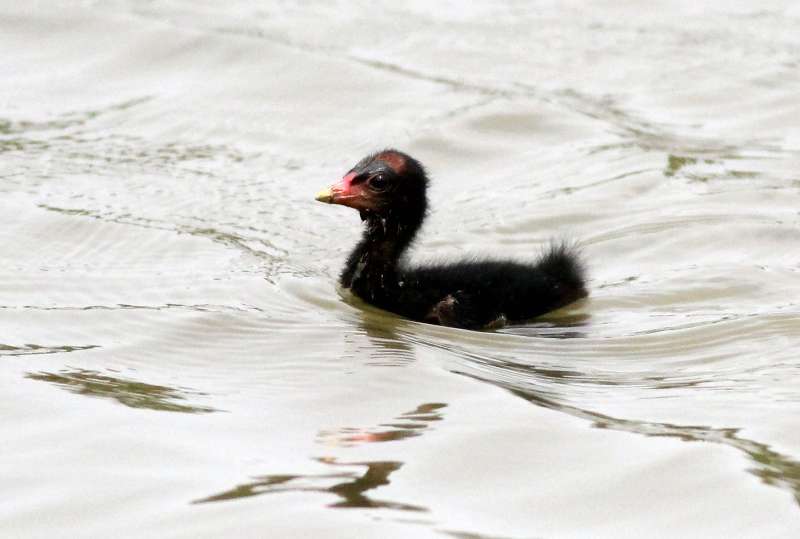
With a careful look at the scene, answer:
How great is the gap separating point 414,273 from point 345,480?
3289 millimetres

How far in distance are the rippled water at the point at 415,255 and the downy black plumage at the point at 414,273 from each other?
0.16 metres

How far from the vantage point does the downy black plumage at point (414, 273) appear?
27.8ft

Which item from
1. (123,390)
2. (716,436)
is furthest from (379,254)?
(716,436)

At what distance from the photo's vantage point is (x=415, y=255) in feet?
33.8

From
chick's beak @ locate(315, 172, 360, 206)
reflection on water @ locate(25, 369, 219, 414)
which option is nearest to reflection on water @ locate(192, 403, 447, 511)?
reflection on water @ locate(25, 369, 219, 414)

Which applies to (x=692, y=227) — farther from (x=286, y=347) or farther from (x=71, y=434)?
(x=71, y=434)

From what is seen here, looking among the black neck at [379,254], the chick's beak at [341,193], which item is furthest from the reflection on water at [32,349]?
the black neck at [379,254]

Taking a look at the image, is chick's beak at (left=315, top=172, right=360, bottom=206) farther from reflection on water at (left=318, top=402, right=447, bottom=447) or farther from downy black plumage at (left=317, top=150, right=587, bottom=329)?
reflection on water at (left=318, top=402, right=447, bottom=447)

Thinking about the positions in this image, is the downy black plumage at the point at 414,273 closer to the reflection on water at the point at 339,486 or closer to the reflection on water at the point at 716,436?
the reflection on water at the point at 716,436

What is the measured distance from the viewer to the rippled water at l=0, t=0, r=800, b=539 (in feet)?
18.4

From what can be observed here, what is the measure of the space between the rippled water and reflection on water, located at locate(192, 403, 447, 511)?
2cm

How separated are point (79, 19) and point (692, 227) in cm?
763

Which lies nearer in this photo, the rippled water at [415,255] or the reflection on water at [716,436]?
the rippled water at [415,255]

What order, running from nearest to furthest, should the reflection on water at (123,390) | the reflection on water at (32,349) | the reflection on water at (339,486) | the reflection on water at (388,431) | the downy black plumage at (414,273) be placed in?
the reflection on water at (339,486) < the reflection on water at (388,431) < the reflection on water at (123,390) < the reflection on water at (32,349) < the downy black plumage at (414,273)
